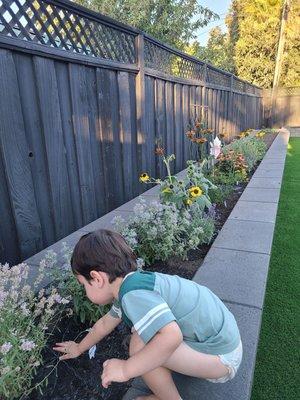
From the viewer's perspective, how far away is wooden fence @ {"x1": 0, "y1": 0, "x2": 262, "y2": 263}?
2.74 m

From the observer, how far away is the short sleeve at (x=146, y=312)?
1.24 m

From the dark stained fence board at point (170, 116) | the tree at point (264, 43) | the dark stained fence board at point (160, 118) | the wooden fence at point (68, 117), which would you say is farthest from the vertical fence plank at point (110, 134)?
the tree at point (264, 43)

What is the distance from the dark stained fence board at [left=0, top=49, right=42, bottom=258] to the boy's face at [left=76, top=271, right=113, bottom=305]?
164 cm

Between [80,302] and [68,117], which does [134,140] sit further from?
[80,302]

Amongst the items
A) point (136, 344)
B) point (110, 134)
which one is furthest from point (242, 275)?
point (110, 134)

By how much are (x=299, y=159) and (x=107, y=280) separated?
8707mm

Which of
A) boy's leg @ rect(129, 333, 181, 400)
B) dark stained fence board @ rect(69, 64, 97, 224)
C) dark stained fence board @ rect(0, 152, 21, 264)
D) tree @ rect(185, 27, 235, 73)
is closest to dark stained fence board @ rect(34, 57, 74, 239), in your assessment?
dark stained fence board @ rect(69, 64, 97, 224)

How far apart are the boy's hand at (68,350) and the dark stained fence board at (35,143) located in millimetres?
1575

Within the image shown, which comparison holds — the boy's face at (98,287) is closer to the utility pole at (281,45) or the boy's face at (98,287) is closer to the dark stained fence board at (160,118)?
the dark stained fence board at (160,118)

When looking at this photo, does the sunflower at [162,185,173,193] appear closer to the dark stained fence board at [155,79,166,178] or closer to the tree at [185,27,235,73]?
the dark stained fence board at [155,79,166,178]

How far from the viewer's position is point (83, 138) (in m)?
3.62

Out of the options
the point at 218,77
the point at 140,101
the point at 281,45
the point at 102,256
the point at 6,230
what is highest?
the point at 281,45

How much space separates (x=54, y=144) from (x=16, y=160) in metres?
0.50

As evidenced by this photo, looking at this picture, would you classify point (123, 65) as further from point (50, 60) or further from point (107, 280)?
point (107, 280)
